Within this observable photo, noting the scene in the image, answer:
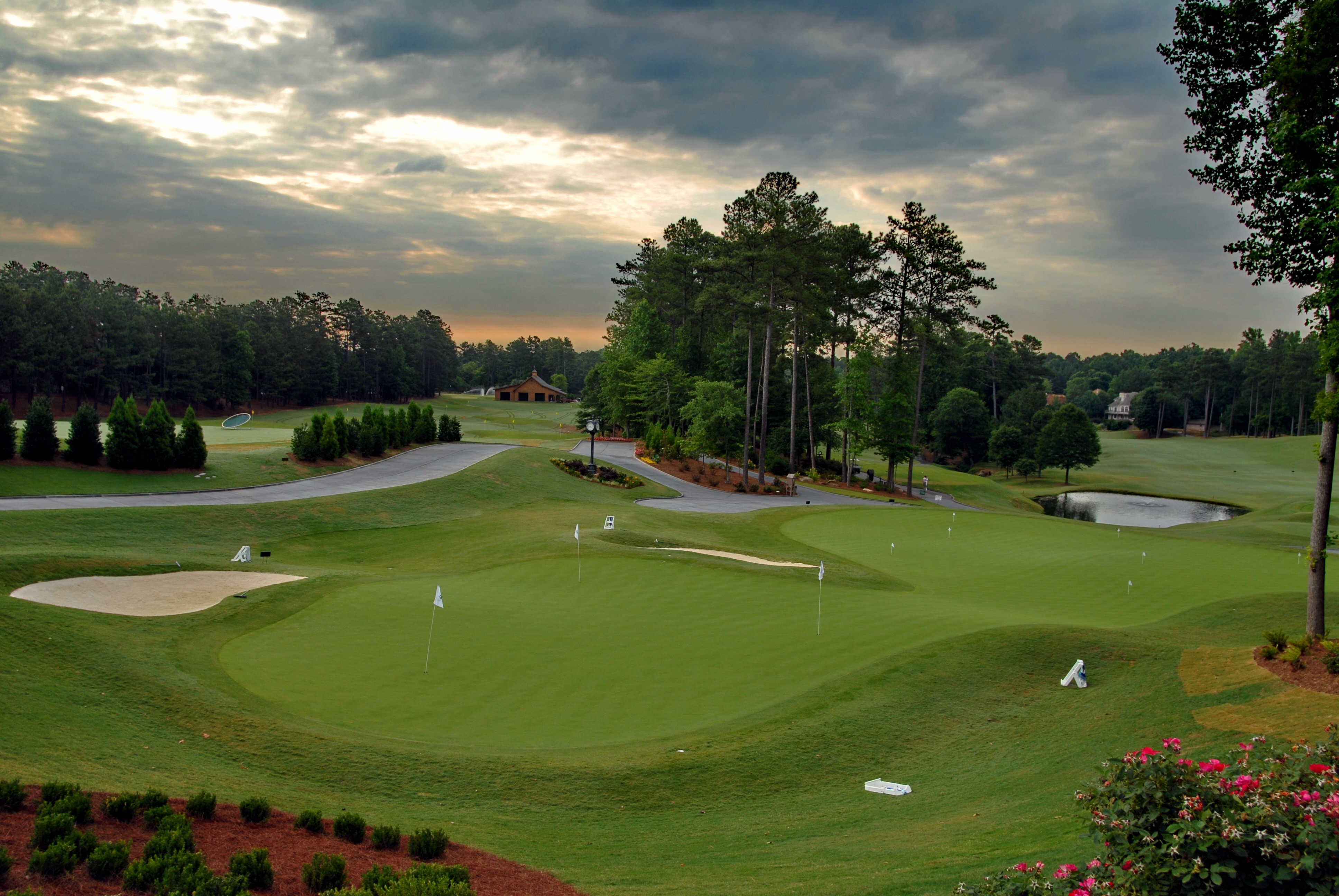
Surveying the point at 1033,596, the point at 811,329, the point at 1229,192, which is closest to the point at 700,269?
the point at 811,329

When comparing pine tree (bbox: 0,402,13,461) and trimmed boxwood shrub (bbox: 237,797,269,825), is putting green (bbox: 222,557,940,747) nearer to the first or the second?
trimmed boxwood shrub (bbox: 237,797,269,825)

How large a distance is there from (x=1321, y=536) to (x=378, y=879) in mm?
14677

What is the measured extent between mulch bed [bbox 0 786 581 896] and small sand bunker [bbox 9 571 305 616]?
28.9 ft

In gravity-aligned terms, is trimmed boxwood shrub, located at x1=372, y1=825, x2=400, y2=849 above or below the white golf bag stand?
above

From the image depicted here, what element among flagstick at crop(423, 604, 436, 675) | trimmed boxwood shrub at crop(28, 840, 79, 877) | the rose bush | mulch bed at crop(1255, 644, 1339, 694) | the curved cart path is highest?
the rose bush

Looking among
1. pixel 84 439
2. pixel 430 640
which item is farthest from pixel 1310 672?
pixel 84 439

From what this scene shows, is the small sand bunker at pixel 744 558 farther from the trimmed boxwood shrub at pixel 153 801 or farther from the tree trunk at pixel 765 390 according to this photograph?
the tree trunk at pixel 765 390

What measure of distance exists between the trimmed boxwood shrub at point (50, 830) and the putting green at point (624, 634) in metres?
4.05

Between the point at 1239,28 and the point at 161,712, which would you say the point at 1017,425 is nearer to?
the point at 1239,28

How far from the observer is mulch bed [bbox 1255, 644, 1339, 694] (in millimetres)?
10258

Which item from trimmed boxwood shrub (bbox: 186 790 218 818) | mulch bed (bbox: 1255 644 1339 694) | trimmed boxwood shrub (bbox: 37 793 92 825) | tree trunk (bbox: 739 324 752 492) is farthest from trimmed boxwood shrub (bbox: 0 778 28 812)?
tree trunk (bbox: 739 324 752 492)

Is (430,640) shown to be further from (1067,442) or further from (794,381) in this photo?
(1067,442)

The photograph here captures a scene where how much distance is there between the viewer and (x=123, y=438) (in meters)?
29.3

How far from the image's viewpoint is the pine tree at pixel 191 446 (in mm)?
30797
